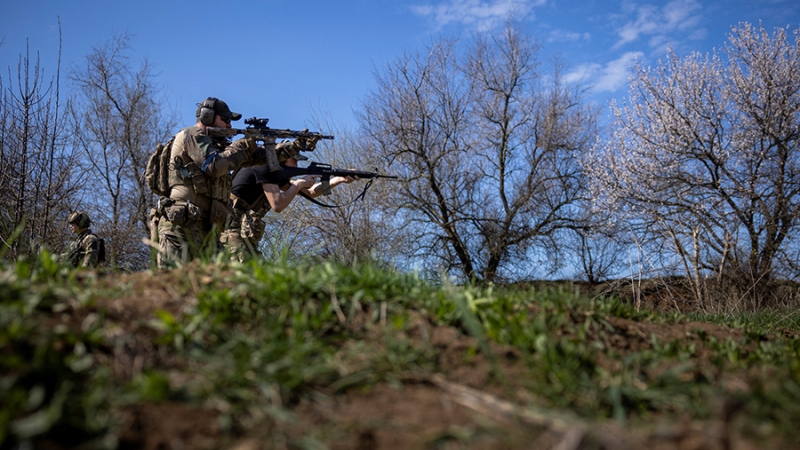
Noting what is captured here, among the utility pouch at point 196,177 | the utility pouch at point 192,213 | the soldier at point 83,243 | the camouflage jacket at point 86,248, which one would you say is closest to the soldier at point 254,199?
the utility pouch at point 192,213

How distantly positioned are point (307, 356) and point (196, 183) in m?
4.56

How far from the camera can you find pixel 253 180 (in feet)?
23.1

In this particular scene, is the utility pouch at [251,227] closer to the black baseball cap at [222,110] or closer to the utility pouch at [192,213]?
the utility pouch at [192,213]

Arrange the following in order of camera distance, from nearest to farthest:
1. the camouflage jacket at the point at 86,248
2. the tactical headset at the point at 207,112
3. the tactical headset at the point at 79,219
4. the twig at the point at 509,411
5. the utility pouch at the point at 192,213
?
the twig at the point at 509,411
the utility pouch at the point at 192,213
the tactical headset at the point at 207,112
the camouflage jacket at the point at 86,248
the tactical headset at the point at 79,219

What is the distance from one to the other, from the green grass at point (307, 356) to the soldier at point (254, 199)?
3886 millimetres

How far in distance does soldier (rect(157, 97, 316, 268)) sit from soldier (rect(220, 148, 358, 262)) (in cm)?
30

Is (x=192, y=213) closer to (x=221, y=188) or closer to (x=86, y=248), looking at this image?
(x=221, y=188)

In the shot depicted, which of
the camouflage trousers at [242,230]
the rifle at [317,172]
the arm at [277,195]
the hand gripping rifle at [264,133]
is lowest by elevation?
the camouflage trousers at [242,230]

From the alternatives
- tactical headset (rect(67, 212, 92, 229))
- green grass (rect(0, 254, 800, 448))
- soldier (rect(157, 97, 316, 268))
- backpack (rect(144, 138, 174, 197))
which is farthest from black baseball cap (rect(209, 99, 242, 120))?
tactical headset (rect(67, 212, 92, 229))

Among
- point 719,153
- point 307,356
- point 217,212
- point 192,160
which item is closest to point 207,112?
point 192,160

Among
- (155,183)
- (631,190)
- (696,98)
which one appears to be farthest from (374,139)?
(155,183)

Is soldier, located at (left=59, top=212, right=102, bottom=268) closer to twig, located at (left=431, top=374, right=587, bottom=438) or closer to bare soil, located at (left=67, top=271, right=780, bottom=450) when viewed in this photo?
bare soil, located at (left=67, top=271, right=780, bottom=450)

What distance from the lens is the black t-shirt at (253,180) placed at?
692 centimetres

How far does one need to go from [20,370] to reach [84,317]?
0.42 meters
